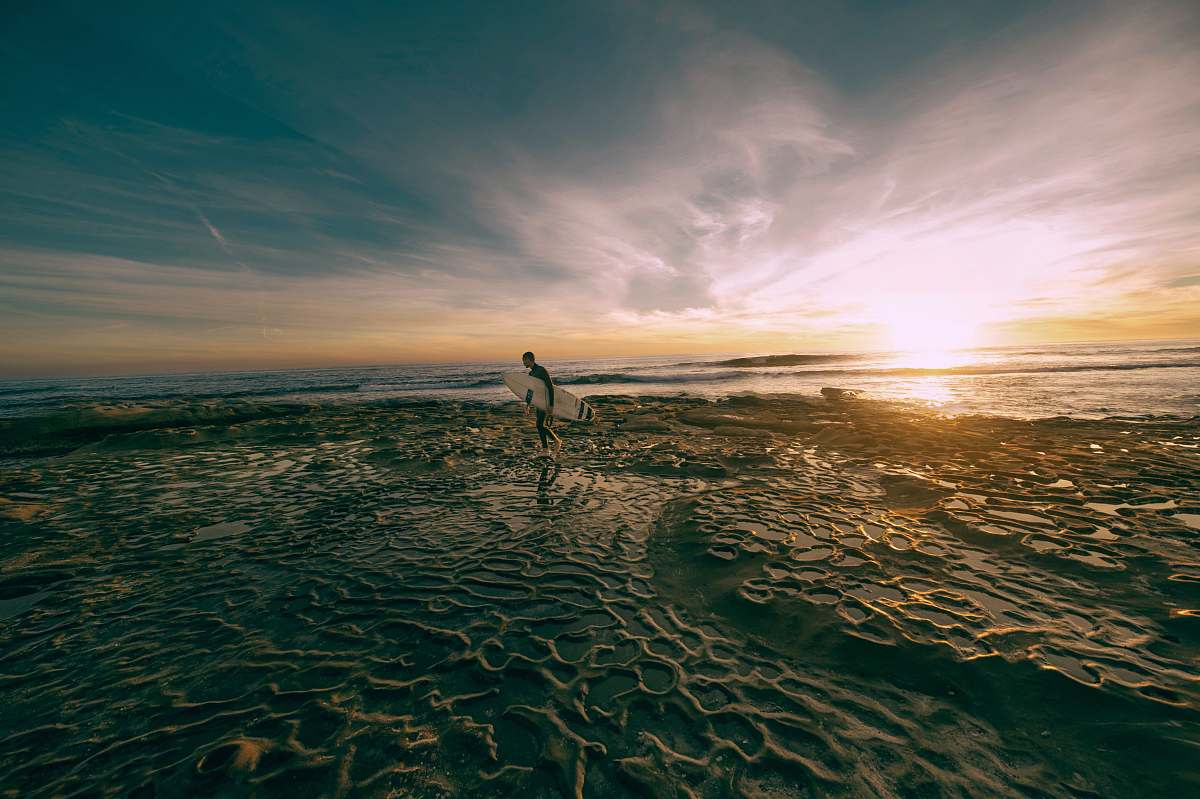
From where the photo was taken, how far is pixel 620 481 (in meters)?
11.8

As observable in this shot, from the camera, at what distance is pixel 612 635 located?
5301mm

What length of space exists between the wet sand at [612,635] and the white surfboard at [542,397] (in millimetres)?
3539

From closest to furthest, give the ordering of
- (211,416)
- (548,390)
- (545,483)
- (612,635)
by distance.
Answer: (612,635) < (545,483) < (548,390) < (211,416)

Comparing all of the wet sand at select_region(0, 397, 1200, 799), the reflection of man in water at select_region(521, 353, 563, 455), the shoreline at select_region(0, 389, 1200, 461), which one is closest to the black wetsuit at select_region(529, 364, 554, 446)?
the reflection of man in water at select_region(521, 353, 563, 455)

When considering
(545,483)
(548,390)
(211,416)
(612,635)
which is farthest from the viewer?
(211,416)

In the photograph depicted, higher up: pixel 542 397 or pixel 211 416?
pixel 542 397

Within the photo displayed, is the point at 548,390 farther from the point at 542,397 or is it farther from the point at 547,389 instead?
the point at 542,397

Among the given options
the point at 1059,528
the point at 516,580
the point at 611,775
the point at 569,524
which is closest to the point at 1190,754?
the point at 611,775

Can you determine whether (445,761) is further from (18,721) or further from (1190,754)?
(1190,754)

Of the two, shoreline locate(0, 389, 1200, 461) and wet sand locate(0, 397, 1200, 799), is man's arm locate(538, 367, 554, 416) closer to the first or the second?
wet sand locate(0, 397, 1200, 799)

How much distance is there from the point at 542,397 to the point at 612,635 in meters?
9.59

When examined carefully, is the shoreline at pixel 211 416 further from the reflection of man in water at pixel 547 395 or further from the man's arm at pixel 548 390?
the man's arm at pixel 548 390

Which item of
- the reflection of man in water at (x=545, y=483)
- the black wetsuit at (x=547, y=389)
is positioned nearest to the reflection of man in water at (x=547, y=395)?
the black wetsuit at (x=547, y=389)

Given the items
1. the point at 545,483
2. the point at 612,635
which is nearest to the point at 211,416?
the point at 545,483
